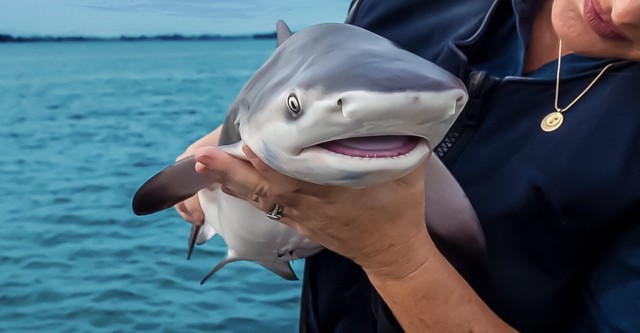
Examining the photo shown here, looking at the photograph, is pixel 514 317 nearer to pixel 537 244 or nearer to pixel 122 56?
pixel 537 244

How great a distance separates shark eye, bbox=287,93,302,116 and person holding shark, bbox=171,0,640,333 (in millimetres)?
131

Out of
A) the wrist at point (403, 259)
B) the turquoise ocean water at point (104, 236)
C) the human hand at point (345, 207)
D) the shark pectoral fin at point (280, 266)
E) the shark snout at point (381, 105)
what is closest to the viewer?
the shark snout at point (381, 105)

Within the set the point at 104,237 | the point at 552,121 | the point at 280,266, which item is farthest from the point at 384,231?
the point at 104,237

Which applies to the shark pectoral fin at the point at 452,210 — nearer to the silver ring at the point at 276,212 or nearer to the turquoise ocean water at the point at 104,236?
the silver ring at the point at 276,212

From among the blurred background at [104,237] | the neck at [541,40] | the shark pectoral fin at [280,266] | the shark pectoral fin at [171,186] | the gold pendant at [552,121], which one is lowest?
the blurred background at [104,237]

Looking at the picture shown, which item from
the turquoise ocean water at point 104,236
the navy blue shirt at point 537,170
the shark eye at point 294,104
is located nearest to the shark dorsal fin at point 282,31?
the navy blue shirt at point 537,170

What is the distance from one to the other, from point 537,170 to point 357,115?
0.49 m

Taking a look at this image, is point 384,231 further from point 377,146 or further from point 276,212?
point 377,146

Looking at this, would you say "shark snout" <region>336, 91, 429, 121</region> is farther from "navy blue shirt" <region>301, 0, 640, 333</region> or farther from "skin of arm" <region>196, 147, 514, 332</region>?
"navy blue shirt" <region>301, 0, 640, 333</region>

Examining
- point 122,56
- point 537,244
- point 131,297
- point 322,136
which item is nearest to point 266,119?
point 322,136

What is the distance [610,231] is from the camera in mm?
1103

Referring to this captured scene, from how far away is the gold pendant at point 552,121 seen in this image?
3.65 ft

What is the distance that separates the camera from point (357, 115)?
2.33 feet

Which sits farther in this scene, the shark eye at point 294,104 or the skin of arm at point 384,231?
the skin of arm at point 384,231
